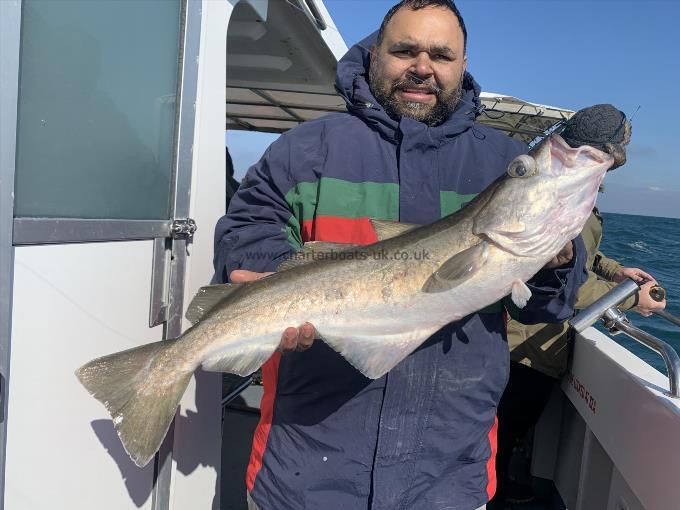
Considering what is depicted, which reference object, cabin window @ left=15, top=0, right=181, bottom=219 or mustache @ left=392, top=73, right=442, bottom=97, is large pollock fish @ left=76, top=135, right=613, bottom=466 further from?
mustache @ left=392, top=73, right=442, bottom=97

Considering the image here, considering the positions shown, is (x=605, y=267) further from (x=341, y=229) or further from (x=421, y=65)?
(x=341, y=229)

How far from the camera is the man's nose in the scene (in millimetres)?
2730

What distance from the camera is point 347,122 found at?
8.81ft

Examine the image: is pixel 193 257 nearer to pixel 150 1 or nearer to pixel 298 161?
pixel 298 161

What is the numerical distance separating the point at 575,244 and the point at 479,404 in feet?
3.02

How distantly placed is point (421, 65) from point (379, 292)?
1.34 metres

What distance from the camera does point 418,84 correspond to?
277 cm

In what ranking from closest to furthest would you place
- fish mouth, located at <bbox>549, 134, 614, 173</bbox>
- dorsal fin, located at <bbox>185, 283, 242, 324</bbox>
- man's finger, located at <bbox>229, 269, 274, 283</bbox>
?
fish mouth, located at <bbox>549, 134, 614, 173</bbox>
dorsal fin, located at <bbox>185, 283, 242, 324</bbox>
man's finger, located at <bbox>229, 269, 274, 283</bbox>

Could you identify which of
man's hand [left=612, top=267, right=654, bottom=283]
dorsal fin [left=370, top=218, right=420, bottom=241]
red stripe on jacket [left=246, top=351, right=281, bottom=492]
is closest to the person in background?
man's hand [left=612, top=267, right=654, bottom=283]

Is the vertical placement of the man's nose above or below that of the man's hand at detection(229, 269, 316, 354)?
above

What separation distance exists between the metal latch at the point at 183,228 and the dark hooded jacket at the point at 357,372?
24cm

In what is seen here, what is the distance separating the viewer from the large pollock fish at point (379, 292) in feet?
7.03

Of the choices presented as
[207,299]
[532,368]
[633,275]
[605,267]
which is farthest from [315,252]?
[605,267]

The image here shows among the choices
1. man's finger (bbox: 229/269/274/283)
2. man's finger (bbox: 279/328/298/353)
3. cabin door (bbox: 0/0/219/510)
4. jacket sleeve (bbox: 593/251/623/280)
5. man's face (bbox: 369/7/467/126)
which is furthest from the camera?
jacket sleeve (bbox: 593/251/623/280)
